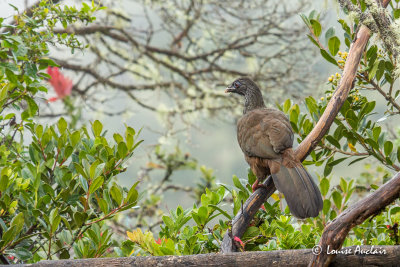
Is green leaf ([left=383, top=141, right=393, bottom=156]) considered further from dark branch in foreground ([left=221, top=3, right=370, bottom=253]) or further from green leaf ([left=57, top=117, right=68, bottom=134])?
green leaf ([left=57, top=117, right=68, bottom=134])

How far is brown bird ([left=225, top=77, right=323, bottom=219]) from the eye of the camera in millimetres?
1494

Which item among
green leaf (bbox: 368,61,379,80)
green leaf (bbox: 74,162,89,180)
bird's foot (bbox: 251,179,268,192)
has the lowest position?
bird's foot (bbox: 251,179,268,192)

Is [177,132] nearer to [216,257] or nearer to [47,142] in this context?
[47,142]

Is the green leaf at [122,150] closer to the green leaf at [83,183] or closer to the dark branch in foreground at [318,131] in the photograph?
the green leaf at [83,183]

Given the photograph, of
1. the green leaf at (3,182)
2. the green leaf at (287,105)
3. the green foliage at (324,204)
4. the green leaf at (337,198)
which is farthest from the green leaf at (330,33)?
the green leaf at (3,182)

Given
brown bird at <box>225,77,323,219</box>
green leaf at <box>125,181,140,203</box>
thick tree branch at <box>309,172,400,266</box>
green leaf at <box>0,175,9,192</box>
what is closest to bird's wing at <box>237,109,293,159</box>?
brown bird at <box>225,77,323,219</box>

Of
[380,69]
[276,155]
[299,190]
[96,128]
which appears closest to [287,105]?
[276,155]

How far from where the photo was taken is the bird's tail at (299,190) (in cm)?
146

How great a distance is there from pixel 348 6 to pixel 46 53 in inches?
42.8

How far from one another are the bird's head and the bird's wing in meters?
0.25

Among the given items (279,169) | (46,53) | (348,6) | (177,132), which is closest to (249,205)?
(279,169)

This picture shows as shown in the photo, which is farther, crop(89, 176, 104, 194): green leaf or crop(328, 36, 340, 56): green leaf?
crop(328, 36, 340, 56): green leaf

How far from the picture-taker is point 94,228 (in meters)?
1.43

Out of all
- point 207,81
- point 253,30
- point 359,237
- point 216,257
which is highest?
point 253,30
